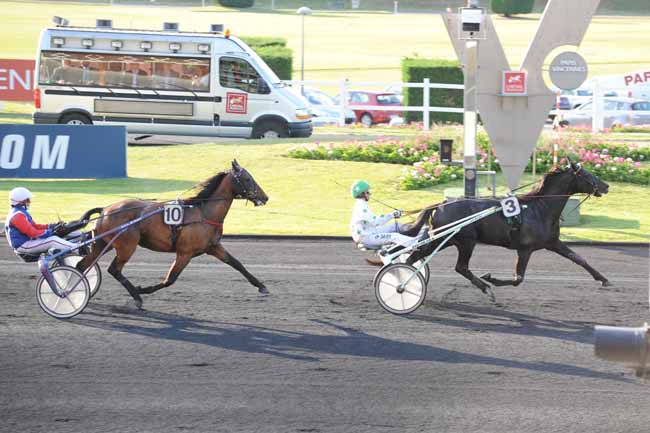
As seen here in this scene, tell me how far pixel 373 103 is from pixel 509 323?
2468 cm

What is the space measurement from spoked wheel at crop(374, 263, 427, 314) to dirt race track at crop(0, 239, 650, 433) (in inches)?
5.9

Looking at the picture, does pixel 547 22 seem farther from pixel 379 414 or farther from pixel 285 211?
pixel 379 414

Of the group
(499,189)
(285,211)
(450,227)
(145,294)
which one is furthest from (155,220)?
(499,189)

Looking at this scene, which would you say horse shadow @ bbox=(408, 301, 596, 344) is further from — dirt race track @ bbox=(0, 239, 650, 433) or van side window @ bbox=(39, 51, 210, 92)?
van side window @ bbox=(39, 51, 210, 92)

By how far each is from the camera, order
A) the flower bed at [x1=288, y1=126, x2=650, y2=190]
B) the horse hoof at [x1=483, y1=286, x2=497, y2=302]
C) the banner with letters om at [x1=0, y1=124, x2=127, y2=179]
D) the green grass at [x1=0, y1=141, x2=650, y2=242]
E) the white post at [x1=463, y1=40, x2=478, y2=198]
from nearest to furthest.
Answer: the horse hoof at [x1=483, y1=286, x2=497, y2=302] < the white post at [x1=463, y1=40, x2=478, y2=198] < the green grass at [x1=0, y1=141, x2=650, y2=242] < the flower bed at [x1=288, y1=126, x2=650, y2=190] < the banner with letters om at [x1=0, y1=124, x2=127, y2=179]

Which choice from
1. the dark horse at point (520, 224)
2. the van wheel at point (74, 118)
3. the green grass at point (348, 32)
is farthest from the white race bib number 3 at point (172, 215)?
the green grass at point (348, 32)

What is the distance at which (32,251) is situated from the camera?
1059cm

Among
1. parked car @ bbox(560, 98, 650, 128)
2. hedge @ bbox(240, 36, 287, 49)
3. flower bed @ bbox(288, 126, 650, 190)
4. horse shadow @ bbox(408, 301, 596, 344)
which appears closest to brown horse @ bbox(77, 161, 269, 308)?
horse shadow @ bbox(408, 301, 596, 344)

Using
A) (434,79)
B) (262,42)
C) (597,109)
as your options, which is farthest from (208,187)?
(262,42)

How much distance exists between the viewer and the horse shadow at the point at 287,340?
9203mm

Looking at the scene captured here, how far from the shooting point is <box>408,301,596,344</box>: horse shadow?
10188mm

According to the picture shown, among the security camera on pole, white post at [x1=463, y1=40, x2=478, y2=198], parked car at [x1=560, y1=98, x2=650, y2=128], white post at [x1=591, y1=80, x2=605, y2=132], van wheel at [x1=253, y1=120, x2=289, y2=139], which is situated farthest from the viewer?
parked car at [x1=560, y1=98, x2=650, y2=128]

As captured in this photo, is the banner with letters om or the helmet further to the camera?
the banner with letters om

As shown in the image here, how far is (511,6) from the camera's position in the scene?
71.6 meters
